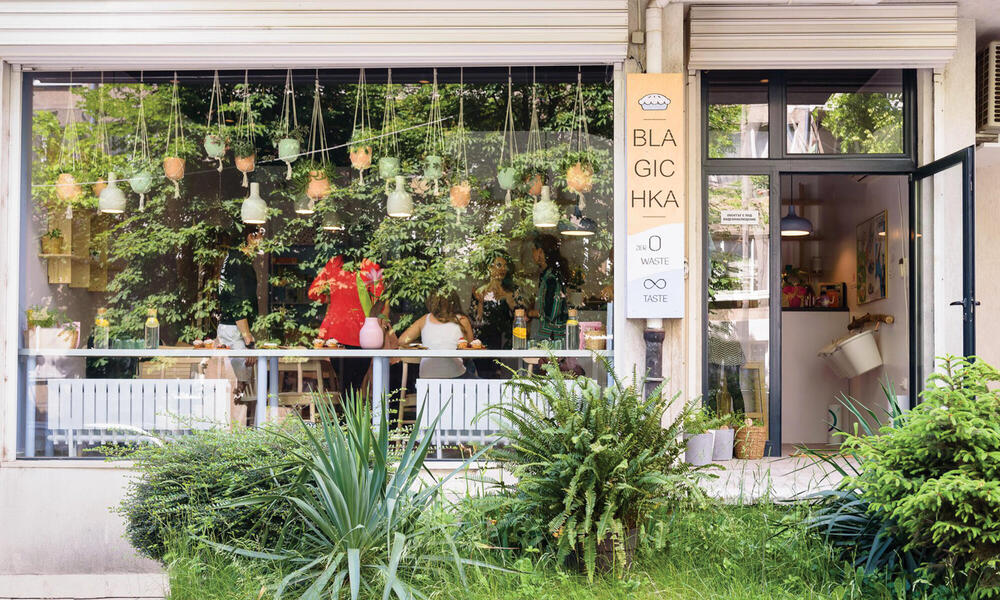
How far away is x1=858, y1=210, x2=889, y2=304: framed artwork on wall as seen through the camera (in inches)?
326

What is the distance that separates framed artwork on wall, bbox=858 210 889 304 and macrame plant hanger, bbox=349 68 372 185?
4.59 m

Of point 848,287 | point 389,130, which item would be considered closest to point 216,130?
point 389,130

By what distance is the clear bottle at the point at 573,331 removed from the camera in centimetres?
671

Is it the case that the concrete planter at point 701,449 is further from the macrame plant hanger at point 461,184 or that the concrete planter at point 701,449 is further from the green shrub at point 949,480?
the macrame plant hanger at point 461,184

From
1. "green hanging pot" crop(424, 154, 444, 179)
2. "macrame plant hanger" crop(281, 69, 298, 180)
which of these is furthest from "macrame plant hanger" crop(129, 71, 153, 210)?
"green hanging pot" crop(424, 154, 444, 179)

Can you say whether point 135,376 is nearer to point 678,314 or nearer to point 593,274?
point 593,274

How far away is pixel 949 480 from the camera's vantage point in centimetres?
350

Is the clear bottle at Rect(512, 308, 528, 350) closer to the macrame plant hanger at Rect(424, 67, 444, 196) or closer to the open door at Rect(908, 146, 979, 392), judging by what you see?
the macrame plant hanger at Rect(424, 67, 444, 196)

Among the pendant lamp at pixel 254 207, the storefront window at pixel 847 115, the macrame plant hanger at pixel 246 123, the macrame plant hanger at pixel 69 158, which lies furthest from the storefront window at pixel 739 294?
the macrame plant hanger at pixel 69 158

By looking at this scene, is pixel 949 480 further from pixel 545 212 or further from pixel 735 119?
pixel 545 212

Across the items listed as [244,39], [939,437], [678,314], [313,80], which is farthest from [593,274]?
[939,437]

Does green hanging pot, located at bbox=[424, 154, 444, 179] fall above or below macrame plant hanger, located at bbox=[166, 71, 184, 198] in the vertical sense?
below

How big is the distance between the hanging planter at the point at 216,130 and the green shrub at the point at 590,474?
3981 millimetres

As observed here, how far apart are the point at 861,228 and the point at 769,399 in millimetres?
2980
